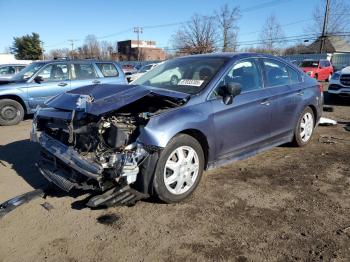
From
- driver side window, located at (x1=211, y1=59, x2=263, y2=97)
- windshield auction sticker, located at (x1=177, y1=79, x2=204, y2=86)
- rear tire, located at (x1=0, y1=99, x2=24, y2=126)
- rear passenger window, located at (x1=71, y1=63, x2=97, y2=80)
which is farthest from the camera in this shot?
rear passenger window, located at (x1=71, y1=63, x2=97, y2=80)

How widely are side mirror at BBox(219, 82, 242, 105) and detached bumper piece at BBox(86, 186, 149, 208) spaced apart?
1.62 m

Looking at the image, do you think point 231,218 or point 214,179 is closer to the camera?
point 231,218

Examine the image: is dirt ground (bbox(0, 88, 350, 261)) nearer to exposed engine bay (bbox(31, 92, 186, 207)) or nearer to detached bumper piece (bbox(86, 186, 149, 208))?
detached bumper piece (bbox(86, 186, 149, 208))

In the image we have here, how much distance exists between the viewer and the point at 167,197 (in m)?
4.09

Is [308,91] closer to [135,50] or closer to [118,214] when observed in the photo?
[118,214]

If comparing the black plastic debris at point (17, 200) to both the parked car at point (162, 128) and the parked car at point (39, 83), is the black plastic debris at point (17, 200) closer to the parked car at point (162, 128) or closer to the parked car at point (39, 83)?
the parked car at point (162, 128)

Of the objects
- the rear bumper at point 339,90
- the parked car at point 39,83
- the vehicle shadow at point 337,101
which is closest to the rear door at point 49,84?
the parked car at point 39,83

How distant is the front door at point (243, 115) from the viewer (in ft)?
15.2

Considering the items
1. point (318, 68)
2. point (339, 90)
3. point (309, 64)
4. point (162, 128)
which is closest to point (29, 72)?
point (162, 128)

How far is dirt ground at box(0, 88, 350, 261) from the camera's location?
3217 mm

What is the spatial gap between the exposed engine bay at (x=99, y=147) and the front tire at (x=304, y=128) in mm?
2754

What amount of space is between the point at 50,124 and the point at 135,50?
313 feet

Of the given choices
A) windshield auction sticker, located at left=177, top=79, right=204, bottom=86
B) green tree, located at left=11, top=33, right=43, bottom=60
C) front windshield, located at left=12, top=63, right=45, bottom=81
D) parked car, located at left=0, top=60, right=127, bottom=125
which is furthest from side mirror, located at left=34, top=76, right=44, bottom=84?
green tree, located at left=11, top=33, right=43, bottom=60

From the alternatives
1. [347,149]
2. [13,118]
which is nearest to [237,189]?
[347,149]
